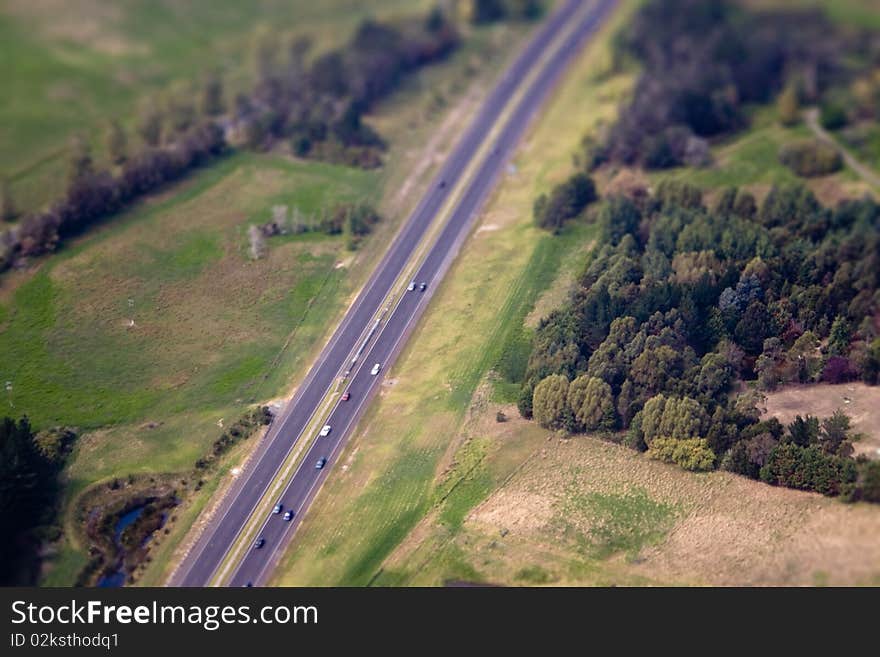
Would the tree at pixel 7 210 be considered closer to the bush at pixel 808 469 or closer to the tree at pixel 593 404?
the tree at pixel 593 404

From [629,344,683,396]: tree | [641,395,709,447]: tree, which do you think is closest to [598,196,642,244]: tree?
[629,344,683,396]: tree

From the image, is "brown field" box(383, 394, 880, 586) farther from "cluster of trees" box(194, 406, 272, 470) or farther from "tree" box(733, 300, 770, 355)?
"cluster of trees" box(194, 406, 272, 470)

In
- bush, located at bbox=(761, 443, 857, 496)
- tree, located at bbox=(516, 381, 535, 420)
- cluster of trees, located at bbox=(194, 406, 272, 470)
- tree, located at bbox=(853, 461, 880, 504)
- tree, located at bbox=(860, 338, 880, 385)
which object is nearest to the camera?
tree, located at bbox=(853, 461, 880, 504)

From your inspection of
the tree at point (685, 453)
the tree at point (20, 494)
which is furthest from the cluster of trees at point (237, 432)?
the tree at point (685, 453)

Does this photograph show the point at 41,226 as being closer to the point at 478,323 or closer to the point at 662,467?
the point at 478,323

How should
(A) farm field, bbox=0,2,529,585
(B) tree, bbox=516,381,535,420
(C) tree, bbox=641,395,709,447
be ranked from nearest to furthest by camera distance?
(C) tree, bbox=641,395,709,447 < (A) farm field, bbox=0,2,529,585 < (B) tree, bbox=516,381,535,420

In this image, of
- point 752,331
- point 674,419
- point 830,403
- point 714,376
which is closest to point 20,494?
point 674,419
